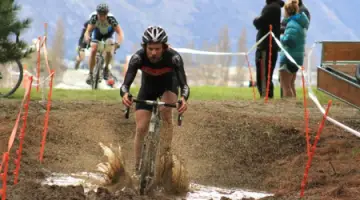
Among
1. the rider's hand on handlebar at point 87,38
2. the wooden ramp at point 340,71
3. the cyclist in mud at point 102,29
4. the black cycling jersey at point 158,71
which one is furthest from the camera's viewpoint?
the cyclist in mud at point 102,29

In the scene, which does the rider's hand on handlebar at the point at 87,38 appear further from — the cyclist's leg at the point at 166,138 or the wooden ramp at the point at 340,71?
the cyclist's leg at the point at 166,138

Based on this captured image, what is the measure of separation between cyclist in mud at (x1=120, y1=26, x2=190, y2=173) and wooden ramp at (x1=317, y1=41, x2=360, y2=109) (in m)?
2.49

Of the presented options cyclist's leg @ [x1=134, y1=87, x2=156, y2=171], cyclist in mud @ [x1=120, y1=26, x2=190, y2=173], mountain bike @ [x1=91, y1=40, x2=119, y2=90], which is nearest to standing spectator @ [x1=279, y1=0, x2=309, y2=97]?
mountain bike @ [x1=91, y1=40, x2=119, y2=90]

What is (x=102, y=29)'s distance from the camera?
20.9 m

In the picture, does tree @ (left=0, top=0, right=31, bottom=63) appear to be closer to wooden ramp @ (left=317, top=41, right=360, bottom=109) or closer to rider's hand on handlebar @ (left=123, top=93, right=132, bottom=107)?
wooden ramp @ (left=317, top=41, right=360, bottom=109)

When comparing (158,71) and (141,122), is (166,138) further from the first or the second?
(158,71)

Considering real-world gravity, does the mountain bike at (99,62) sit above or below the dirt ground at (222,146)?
above

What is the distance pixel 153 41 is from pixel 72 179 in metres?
2.63

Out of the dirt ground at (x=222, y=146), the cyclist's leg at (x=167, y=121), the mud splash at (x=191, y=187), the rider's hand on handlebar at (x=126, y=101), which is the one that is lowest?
the mud splash at (x=191, y=187)

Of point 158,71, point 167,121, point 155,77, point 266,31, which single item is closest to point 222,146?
point 167,121

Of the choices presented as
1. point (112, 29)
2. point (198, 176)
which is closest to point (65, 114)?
point (198, 176)

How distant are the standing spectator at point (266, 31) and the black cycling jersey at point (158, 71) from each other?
27.4ft

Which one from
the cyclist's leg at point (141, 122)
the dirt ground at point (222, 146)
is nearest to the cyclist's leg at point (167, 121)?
the cyclist's leg at point (141, 122)

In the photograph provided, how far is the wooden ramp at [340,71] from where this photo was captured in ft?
40.1
